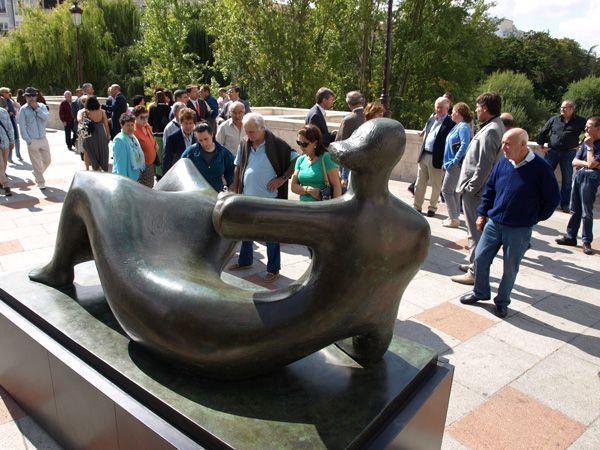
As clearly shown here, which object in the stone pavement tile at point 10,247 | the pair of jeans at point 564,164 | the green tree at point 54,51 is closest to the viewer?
the stone pavement tile at point 10,247

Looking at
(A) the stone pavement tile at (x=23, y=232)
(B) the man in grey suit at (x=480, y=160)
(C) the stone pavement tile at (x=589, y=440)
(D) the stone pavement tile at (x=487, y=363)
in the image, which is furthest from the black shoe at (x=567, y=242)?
(A) the stone pavement tile at (x=23, y=232)

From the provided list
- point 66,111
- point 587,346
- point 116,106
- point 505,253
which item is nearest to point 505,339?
point 587,346

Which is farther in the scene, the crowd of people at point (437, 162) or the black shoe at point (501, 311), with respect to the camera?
the black shoe at point (501, 311)

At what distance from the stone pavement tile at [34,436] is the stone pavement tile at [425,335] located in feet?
9.12

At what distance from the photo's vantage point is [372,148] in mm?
2055

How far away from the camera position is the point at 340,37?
2189 centimetres

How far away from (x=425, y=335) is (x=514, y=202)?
1489mm

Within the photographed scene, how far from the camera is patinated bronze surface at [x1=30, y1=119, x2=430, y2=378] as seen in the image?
2.04m

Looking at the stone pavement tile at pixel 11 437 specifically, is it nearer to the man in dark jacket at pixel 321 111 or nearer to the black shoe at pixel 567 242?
the man in dark jacket at pixel 321 111

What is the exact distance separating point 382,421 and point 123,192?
1822 millimetres

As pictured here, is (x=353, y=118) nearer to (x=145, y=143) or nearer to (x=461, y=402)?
(x=145, y=143)

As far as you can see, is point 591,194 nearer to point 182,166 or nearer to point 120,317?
point 182,166

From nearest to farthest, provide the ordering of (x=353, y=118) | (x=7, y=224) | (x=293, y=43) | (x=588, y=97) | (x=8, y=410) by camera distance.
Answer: (x=8, y=410), (x=353, y=118), (x=7, y=224), (x=293, y=43), (x=588, y=97)

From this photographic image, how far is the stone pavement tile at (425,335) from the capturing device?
14.2ft
